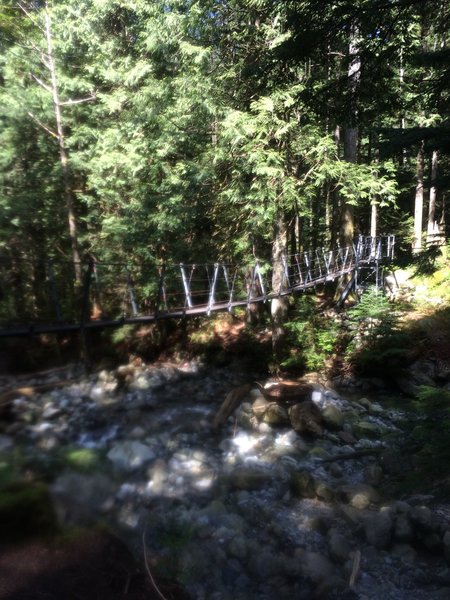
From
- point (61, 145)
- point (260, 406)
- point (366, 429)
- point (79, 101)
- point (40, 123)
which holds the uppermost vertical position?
point (79, 101)

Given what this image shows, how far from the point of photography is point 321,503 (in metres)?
3.75

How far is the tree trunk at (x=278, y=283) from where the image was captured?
7277 mm

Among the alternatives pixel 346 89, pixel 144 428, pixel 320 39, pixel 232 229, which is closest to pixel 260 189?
pixel 232 229

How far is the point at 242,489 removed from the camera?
13.0 feet

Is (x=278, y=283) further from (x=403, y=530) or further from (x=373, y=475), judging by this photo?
(x=403, y=530)

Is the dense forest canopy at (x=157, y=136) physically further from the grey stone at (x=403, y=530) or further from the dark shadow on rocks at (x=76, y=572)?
the dark shadow on rocks at (x=76, y=572)

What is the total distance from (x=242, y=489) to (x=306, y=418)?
4.90 feet

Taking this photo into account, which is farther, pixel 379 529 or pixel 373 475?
pixel 373 475

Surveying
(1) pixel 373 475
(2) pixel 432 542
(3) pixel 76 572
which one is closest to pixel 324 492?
(1) pixel 373 475

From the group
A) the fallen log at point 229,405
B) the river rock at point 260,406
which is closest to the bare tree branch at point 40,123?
the fallen log at point 229,405

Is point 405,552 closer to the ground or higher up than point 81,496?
closer to the ground

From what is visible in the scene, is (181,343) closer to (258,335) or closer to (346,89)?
(258,335)

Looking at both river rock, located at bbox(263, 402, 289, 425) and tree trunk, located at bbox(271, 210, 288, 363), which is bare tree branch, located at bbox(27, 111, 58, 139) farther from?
river rock, located at bbox(263, 402, 289, 425)

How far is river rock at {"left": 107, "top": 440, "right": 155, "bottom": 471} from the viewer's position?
14.2ft
